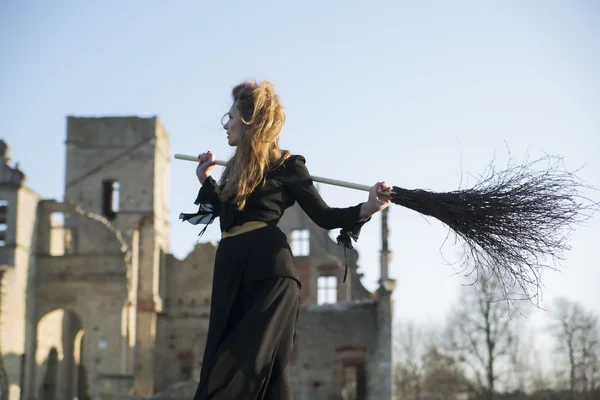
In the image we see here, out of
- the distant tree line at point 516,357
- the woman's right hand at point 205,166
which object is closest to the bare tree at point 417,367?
the distant tree line at point 516,357

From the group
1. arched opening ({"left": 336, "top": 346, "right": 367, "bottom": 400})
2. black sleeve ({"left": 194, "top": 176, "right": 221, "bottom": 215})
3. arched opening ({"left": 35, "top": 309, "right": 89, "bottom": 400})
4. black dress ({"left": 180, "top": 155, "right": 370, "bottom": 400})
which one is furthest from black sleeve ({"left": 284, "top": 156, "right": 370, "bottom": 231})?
arched opening ({"left": 336, "top": 346, "right": 367, "bottom": 400})

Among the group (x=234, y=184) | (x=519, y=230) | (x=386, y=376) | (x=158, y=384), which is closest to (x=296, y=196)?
(x=234, y=184)

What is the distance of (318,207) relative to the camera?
17.3ft

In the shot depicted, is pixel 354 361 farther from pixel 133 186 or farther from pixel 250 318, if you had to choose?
pixel 250 318

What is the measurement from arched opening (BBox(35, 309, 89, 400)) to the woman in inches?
1075

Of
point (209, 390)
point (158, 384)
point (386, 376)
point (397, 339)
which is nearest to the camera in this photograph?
point (209, 390)

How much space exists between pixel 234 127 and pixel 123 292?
91.3ft

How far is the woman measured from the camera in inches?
188

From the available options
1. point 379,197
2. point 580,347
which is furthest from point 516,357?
point 379,197

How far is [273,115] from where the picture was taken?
5.30 meters

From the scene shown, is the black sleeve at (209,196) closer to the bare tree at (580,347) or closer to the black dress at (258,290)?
the black dress at (258,290)

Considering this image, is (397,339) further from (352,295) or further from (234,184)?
(234,184)

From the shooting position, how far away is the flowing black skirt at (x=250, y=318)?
4.73m

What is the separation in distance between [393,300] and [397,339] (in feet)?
78.9
